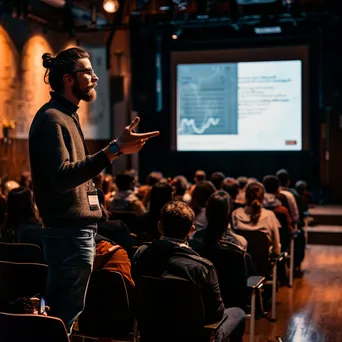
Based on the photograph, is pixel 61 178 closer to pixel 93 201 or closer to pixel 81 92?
pixel 93 201

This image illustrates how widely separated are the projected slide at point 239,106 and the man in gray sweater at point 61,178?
8.25 metres

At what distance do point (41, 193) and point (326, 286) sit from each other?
14.3 feet

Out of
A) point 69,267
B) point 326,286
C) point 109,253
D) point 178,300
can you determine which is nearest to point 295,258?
point 326,286

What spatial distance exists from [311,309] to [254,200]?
1.08 meters

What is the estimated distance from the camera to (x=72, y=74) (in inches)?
85.8

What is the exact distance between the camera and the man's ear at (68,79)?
2182 millimetres

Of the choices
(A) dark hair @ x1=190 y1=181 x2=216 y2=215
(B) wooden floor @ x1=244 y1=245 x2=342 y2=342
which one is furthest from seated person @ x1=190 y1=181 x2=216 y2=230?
(B) wooden floor @ x1=244 y1=245 x2=342 y2=342

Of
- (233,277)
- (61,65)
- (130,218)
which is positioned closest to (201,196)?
(130,218)

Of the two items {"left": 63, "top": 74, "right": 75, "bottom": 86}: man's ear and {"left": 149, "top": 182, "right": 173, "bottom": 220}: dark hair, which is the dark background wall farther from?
{"left": 63, "top": 74, "right": 75, "bottom": 86}: man's ear

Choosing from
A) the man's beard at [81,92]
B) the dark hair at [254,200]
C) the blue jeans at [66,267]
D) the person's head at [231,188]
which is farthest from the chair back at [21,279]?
the person's head at [231,188]

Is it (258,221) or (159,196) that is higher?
(159,196)

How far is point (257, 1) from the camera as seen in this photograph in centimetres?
877

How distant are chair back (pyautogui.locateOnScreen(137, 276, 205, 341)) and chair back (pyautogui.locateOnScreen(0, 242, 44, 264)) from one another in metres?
1.05

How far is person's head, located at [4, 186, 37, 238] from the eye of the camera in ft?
12.9
